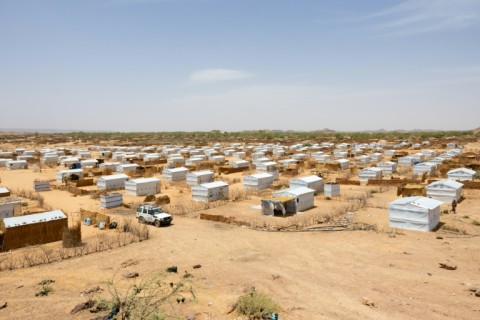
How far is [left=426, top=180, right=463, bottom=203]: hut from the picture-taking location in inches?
1467

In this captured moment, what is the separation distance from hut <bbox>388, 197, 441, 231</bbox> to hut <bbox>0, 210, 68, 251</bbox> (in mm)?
24673

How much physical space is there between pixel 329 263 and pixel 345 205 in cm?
1699

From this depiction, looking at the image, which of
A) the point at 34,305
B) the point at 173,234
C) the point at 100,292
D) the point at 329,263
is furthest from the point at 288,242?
the point at 34,305

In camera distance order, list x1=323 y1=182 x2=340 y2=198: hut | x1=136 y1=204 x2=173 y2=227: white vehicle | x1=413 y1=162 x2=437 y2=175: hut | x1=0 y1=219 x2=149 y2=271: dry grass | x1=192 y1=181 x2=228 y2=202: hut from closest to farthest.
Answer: x1=0 y1=219 x2=149 y2=271: dry grass
x1=136 y1=204 x2=173 y2=227: white vehicle
x1=192 y1=181 x2=228 y2=202: hut
x1=323 y1=182 x2=340 y2=198: hut
x1=413 y1=162 x2=437 y2=175: hut

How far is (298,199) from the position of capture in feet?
117

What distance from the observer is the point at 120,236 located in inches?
1067

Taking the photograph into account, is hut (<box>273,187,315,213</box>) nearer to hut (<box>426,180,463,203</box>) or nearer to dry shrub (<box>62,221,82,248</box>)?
hut (<box>426,180,463,203</box>)

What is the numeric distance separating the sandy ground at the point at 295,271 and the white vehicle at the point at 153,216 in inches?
27.6

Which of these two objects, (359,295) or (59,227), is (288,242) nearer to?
(359,295)

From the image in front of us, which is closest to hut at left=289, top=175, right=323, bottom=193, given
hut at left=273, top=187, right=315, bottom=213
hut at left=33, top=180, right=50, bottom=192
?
hut at left=273, top=187, right=315, bottom=213

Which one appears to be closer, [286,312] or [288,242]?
[286,312]

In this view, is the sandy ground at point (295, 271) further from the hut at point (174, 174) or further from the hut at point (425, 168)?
the hut at point (174, 174)

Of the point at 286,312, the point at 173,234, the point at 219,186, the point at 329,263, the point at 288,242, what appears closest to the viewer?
the point at 286,312

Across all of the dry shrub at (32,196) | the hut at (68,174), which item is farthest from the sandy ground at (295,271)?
the hut at (68,174)
